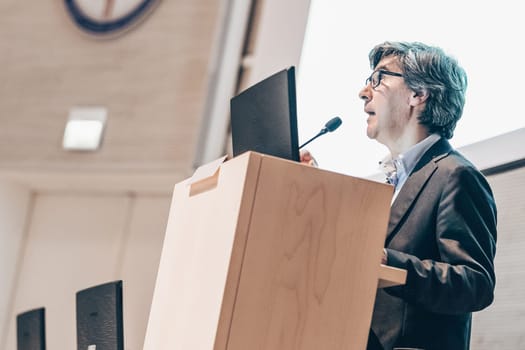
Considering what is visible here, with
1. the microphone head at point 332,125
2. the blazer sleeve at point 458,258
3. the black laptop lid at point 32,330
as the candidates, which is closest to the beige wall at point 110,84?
the black laptop lid at point 32,330

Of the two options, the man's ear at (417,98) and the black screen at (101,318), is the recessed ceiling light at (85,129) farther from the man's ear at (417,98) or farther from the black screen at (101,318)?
the man's ear at (417,98)

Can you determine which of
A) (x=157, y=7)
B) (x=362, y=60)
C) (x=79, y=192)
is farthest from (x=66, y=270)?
(x=362, y=60)

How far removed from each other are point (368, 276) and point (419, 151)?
19.5 inches

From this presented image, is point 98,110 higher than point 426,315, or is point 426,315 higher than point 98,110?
point 98,110

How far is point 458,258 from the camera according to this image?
5.62ft

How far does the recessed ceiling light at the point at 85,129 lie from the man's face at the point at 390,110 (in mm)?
2340

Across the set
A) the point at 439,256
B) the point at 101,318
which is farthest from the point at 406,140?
the point at 101,318

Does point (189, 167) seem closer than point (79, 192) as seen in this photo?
Yes

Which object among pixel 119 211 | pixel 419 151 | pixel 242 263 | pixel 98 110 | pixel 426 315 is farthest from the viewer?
pixel 119 211

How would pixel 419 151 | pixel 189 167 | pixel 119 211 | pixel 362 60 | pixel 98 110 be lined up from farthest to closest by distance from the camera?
pixel 119 211
pixel 98 110
pixel 189 167
pixel 362 60
pixel 419 151

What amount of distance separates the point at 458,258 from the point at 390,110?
0.46 m

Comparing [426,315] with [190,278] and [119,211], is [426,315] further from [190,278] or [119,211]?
[119,211]

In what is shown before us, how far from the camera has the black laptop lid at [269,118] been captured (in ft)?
5.40

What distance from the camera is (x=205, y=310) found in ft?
5.15
